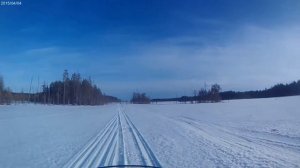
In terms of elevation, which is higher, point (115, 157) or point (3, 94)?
point (3, 94)

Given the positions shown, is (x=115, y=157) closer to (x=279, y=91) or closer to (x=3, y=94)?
(x=3, y=94)

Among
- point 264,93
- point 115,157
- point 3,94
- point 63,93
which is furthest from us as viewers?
point 264,93

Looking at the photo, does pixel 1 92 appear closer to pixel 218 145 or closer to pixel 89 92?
pixel 89 92

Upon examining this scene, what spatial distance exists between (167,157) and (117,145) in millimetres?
3780

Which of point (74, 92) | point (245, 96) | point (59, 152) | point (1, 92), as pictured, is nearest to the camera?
point (59, 152)

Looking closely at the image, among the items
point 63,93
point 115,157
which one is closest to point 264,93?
point 63,93

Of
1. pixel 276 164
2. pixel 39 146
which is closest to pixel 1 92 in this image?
pixel 39 146

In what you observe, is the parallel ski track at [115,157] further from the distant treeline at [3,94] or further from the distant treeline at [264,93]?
the distant treeline at [264,93]

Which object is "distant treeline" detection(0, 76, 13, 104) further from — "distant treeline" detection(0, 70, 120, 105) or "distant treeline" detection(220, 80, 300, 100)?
"distant treeline" detection(220, 80, 300, 100)

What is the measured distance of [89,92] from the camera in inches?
5217

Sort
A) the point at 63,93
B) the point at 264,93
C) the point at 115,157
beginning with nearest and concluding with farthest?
the point at 115,157 < the point at 63,93 < the point at 264,93

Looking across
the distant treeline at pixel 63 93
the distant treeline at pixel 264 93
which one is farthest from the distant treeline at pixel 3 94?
the distant treeline at pixel 264 93

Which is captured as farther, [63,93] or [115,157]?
[63,93]

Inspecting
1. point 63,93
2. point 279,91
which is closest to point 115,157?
point 63,93
